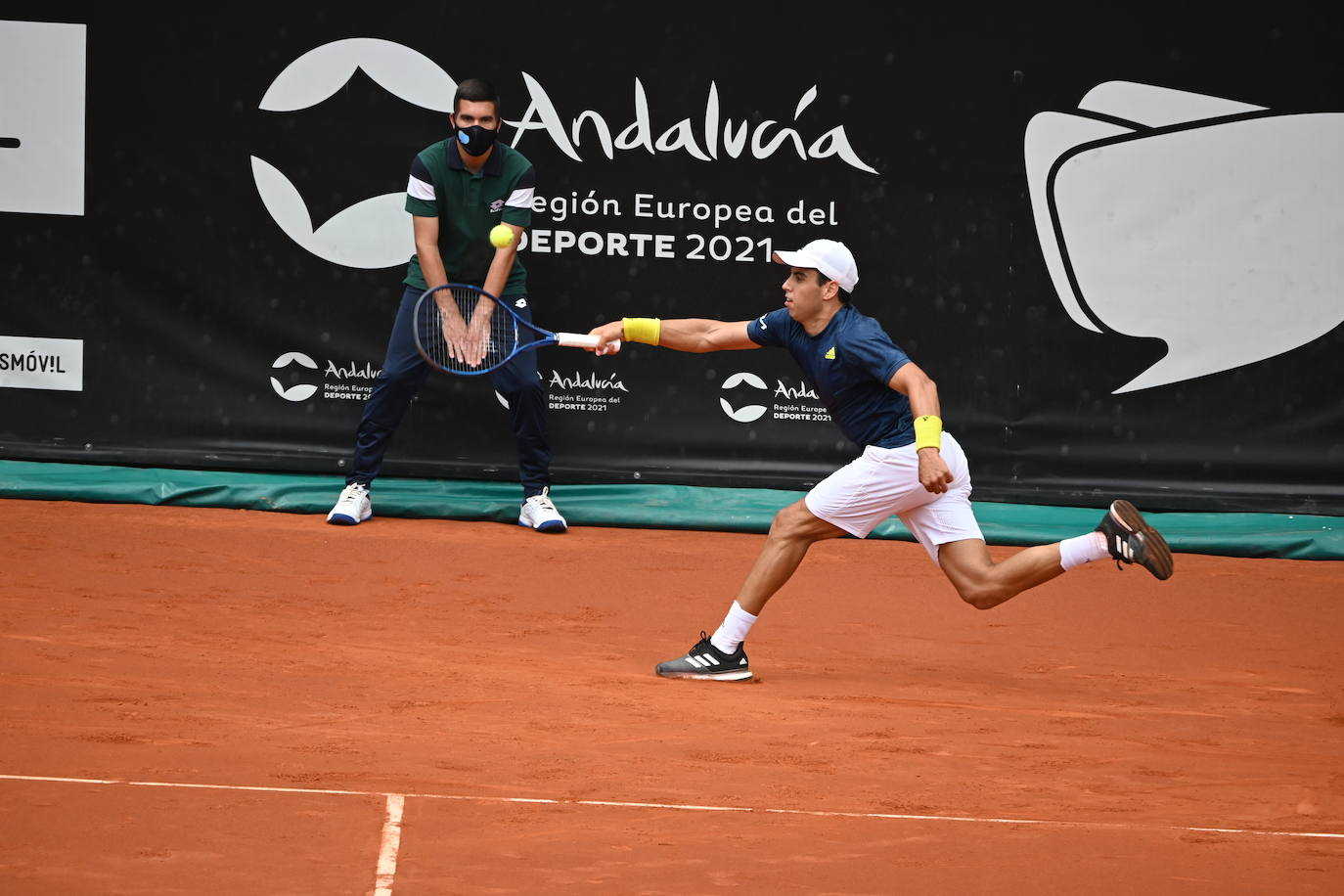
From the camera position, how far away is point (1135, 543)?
4793mm

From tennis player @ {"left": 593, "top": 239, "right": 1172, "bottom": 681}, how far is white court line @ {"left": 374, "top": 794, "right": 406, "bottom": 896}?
146 centimetres

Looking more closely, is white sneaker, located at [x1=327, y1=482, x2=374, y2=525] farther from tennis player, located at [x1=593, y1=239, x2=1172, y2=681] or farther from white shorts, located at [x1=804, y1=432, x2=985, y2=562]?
white shorts, located at [x1=804, y1=432, x2=985, y2=562]

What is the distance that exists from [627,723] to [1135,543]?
1.63 meters

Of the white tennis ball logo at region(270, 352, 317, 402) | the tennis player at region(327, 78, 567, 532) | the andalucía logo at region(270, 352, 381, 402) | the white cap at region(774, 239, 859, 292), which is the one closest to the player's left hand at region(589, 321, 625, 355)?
the white cap at region(774, 239, 859, 292)

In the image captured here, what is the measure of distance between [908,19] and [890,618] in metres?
3.17

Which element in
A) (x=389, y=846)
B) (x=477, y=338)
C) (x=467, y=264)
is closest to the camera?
(x=389, y=846)

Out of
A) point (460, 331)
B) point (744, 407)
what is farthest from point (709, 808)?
point (744, 407)

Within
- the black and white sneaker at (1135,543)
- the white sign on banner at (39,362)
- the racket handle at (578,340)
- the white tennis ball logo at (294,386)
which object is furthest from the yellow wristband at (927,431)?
the white sign on banner at (39,362)

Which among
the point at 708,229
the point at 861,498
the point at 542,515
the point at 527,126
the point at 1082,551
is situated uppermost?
the point at 527,126

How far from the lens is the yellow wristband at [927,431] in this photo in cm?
454

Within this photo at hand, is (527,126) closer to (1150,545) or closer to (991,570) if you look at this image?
(991,570)

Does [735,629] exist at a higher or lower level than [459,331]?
lower

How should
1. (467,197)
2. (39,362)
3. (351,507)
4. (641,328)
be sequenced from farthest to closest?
1. (39,362)
2. (351,507)
3. (467,197)
4. (641,328)

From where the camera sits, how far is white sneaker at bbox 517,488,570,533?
7.52 metres
